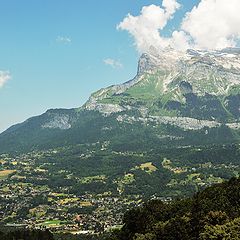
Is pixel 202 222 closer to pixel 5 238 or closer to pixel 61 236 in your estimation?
pixel 5 238

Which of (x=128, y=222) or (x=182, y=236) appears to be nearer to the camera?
(x=182, y=236)

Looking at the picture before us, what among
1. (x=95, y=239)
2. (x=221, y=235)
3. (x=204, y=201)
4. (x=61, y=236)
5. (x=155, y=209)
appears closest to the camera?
(x=221, y=235)

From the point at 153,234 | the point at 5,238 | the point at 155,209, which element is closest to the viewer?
the point at 153,234

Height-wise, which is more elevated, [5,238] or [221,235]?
[5,238]

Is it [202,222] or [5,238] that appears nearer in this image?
[202,222]

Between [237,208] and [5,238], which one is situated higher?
[5,238]

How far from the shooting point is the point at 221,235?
7131 centimetres

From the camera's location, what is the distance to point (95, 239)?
570ft

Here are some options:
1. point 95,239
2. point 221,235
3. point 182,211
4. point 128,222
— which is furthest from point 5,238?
point 221,235

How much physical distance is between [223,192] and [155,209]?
56.6 ft

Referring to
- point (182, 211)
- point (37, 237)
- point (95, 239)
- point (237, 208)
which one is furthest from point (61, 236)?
point (237, 208)

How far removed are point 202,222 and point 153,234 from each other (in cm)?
1373

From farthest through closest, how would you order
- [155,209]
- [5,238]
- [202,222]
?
[5,238] < [155,209] < [202,222]

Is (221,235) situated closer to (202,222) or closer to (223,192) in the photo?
(202,222)
